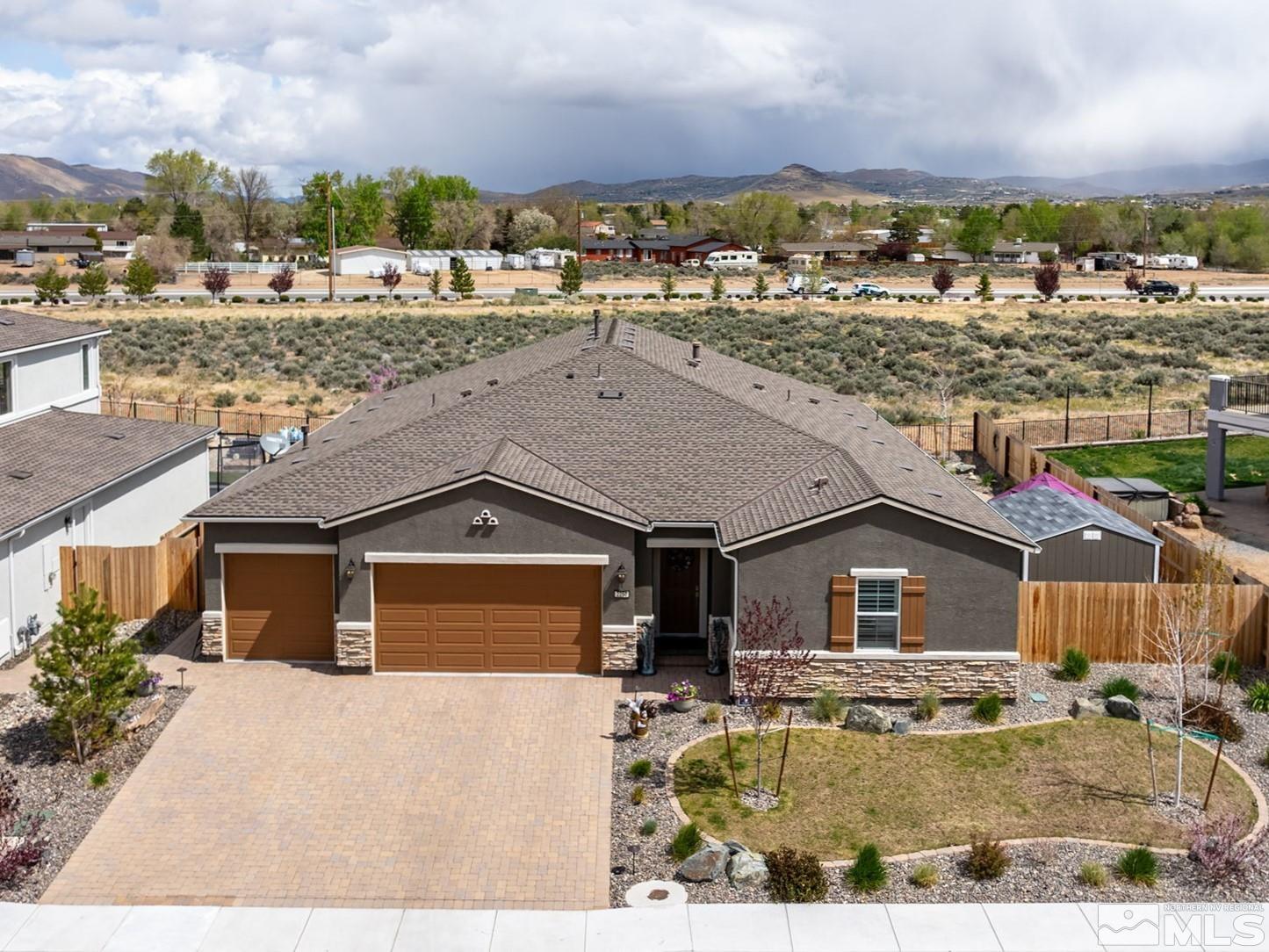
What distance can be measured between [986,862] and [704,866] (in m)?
3.43

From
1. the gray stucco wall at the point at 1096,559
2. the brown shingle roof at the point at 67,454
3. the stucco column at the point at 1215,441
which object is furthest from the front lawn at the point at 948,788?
the stucco column at the point at 1215,441

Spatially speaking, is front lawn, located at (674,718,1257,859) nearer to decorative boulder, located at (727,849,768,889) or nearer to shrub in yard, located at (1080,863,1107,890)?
decorative boulder, located at (727,849,768,889)

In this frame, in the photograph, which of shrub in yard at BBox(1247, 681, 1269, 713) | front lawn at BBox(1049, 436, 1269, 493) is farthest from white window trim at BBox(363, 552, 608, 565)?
front lawn at BBox(1049, 436, 1269, 493)

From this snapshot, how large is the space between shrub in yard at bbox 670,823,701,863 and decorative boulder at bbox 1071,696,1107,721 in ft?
25.6

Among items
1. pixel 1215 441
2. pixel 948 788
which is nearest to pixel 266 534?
pixel 948 788

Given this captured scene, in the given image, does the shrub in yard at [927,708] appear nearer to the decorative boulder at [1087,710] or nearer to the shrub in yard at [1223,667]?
the decorative boulder at [1087,710]

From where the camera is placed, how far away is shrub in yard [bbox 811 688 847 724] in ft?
67.8

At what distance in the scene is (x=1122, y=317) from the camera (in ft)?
256

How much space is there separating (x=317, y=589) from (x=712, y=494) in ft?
24.0

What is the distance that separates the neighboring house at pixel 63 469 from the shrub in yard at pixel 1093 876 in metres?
18.2

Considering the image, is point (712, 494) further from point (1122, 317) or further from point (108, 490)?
point (1122, 317)

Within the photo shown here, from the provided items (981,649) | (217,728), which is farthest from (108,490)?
(981,649)

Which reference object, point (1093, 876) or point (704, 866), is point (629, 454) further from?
point (1093, 876)

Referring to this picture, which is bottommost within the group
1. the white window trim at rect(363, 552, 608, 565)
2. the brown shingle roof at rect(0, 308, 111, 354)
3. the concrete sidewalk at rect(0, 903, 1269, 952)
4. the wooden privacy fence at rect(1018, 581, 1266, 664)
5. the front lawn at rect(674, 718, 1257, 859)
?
the concrete sidewalk at rect(0, 903, 1269, 952)
